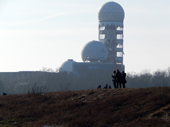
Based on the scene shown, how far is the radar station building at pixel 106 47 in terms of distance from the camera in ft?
354

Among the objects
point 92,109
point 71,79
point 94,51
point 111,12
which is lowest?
point 92,109

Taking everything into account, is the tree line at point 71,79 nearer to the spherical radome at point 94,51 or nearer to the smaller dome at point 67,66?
the spherical radome at point 94,51

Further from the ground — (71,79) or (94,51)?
(94,51)

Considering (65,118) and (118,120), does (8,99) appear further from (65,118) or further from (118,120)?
(118,120)

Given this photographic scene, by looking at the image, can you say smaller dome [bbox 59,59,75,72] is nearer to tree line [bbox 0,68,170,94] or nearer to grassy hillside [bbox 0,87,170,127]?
tree line [bbox 0,68,170,94]

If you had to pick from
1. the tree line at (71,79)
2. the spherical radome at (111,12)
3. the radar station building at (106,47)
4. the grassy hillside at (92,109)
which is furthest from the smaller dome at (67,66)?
the grassy hillside at (92,109)

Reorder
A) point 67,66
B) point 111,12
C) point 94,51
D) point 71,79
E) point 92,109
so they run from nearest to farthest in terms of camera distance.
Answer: point 92,109 < point 71,79 < point 94,51 < point 111,12 < point 67,66

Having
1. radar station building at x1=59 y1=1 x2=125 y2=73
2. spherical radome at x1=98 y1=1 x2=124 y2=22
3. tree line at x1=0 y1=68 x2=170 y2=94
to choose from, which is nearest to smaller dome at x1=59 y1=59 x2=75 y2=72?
radar station building at x1=59 y1=1 x2=125 y2=73

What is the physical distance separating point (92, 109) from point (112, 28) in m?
91.7

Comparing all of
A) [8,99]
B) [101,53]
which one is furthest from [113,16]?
[8,99]

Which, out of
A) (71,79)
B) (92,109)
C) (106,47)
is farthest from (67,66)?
(92,109)

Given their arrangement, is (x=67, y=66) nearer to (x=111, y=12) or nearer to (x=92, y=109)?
(x=111, y=12)

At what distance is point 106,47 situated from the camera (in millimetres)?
Answer: 115188

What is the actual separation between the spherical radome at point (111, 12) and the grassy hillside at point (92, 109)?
279ft
